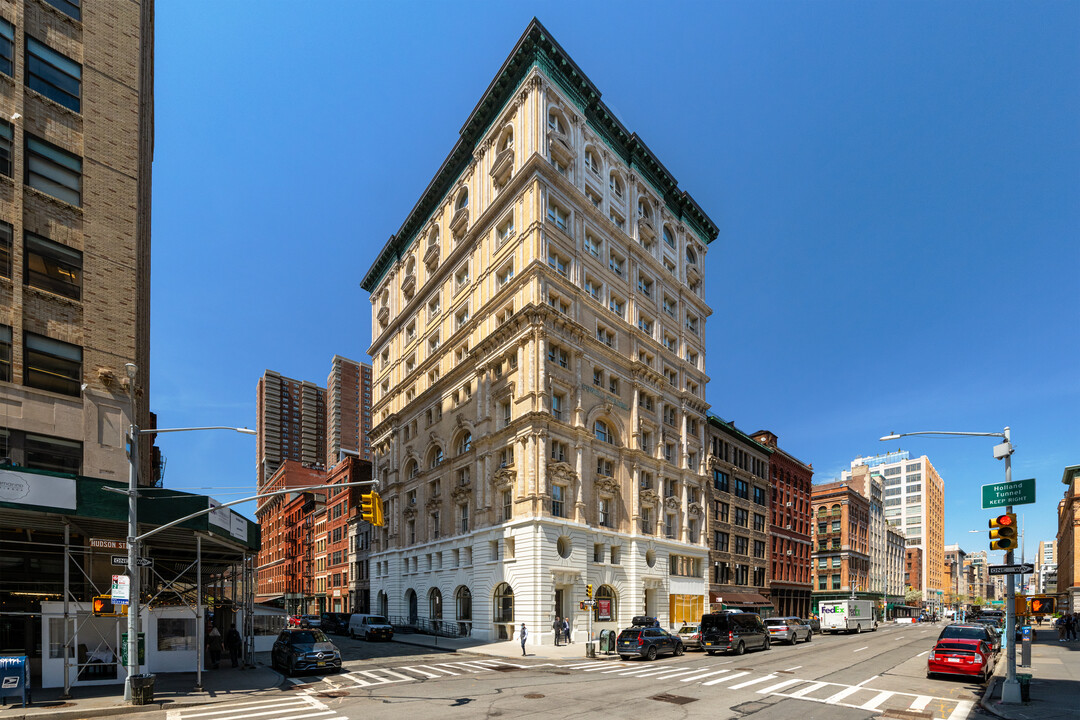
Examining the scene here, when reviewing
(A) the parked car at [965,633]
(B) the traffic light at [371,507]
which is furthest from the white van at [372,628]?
(A) the parked car at [965,633]

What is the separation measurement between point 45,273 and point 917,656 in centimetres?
4660

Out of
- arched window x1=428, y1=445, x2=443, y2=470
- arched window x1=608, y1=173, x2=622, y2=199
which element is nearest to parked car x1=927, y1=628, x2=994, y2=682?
arched window x1=428, y1=445, x2=443, y2=470

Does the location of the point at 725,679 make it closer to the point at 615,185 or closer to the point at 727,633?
the point at 727,633

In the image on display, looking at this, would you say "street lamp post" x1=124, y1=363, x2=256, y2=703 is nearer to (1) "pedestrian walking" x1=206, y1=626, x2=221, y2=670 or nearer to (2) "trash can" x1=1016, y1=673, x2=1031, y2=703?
(1) "pedestrian walking" x1=206, y1=626, x2=221, y2=670

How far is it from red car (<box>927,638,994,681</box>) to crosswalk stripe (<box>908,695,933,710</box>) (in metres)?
4.79

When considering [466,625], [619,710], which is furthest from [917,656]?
[466,625]

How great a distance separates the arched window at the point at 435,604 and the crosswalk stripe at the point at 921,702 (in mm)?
39866

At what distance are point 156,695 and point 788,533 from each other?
77.0 meters

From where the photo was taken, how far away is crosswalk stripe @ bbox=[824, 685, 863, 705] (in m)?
20.0

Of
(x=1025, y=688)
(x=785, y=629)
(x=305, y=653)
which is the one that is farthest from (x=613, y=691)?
(x=785, y=629)

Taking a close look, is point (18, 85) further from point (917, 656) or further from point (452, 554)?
point (917, 656)

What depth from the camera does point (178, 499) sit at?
22.5 meters

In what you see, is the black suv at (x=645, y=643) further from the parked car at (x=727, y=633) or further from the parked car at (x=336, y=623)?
the parked car at (x=336, y=623)

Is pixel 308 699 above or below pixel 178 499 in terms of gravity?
below
